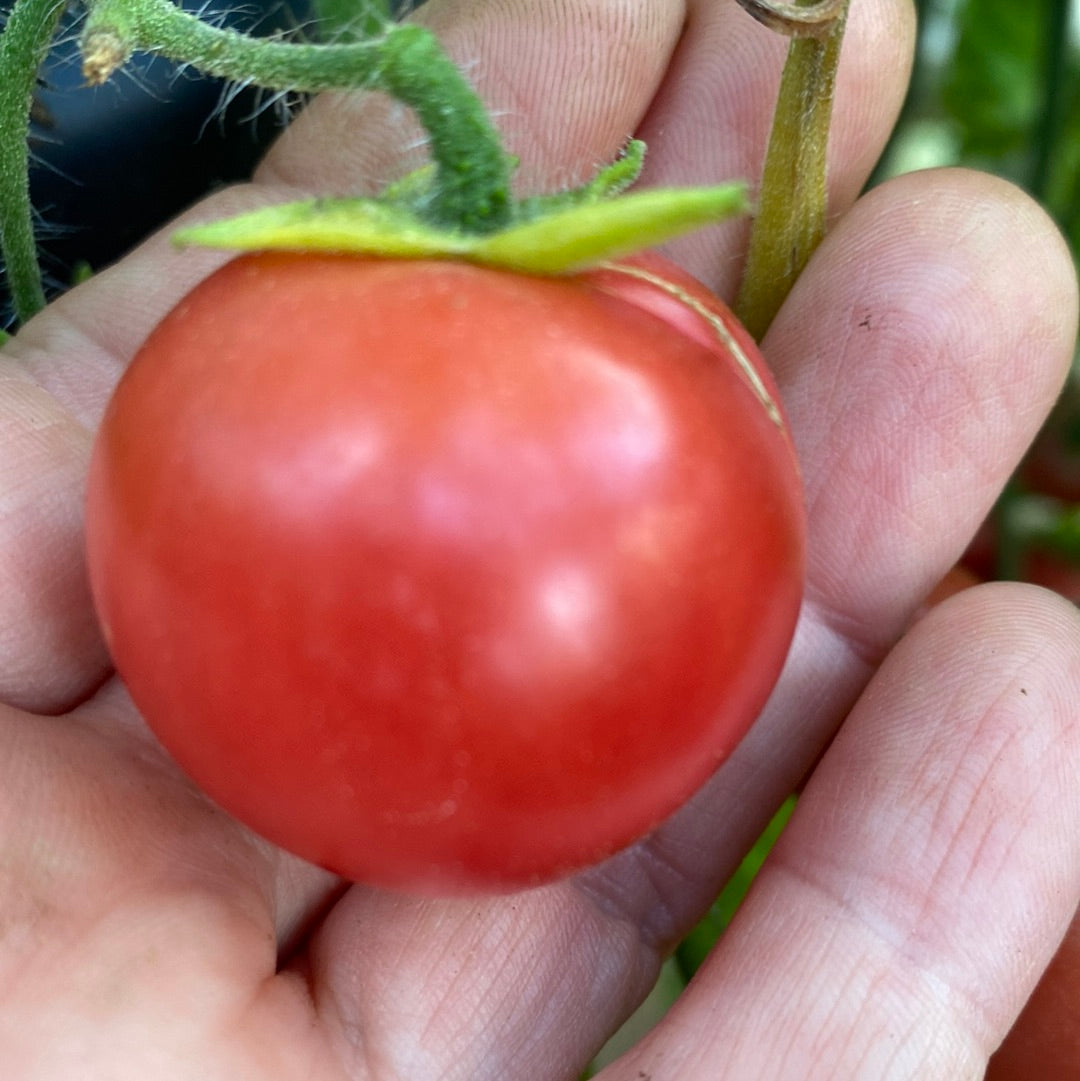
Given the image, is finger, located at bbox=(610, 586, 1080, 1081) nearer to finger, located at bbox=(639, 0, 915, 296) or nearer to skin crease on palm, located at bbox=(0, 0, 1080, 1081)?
skin crease on palm, located at bbox=(0, 0, 1080, 1081)

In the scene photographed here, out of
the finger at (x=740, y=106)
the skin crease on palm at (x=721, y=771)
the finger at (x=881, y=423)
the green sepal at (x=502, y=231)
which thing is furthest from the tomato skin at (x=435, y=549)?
A: the finger at (x=740, y=106)

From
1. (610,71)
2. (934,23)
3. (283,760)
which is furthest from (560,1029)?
(934,23)

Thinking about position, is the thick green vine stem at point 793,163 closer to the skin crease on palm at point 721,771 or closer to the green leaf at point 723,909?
the skin crease on palm at point 721,771

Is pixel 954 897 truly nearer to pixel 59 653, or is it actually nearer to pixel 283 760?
pixel 283 760

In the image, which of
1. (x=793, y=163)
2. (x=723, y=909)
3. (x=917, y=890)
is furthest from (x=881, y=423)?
(x=723, y=909)

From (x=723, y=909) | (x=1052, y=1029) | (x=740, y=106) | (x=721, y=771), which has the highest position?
(x=740, y=106)

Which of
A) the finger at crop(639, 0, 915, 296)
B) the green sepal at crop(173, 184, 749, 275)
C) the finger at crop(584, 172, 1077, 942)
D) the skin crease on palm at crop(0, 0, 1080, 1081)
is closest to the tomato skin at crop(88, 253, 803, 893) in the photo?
the green sepal at crop(173, 184, 749, 275)

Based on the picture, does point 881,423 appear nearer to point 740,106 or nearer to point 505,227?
point 740,106
